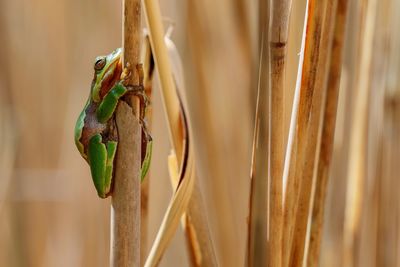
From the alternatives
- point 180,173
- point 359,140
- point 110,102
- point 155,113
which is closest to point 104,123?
point 110,102

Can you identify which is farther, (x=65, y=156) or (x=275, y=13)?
(x=65, y=156)

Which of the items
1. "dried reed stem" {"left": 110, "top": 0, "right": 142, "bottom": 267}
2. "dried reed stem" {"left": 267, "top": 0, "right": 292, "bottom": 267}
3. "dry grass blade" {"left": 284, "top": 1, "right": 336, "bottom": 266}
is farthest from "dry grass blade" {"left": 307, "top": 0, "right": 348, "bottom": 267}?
"dried reed stem" {"left": 110, "top": 0, "right": 142, "bottom": 267}

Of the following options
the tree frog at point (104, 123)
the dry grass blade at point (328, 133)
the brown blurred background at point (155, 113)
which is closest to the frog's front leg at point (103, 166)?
the tree frog at point (104, 123)

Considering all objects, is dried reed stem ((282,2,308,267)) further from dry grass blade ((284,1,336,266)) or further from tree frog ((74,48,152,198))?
tree frog ((74,48,152,198))

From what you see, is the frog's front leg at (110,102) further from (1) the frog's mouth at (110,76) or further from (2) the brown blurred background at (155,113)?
(2) the brown blurred background at (155,113)

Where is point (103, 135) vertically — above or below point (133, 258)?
above

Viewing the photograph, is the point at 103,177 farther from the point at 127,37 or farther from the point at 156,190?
the point at 156,190

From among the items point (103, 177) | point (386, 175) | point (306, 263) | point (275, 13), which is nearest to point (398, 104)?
point (386, 175)

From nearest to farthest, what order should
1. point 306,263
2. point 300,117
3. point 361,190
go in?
point 300,117 < point 306,263 < point 361,190
